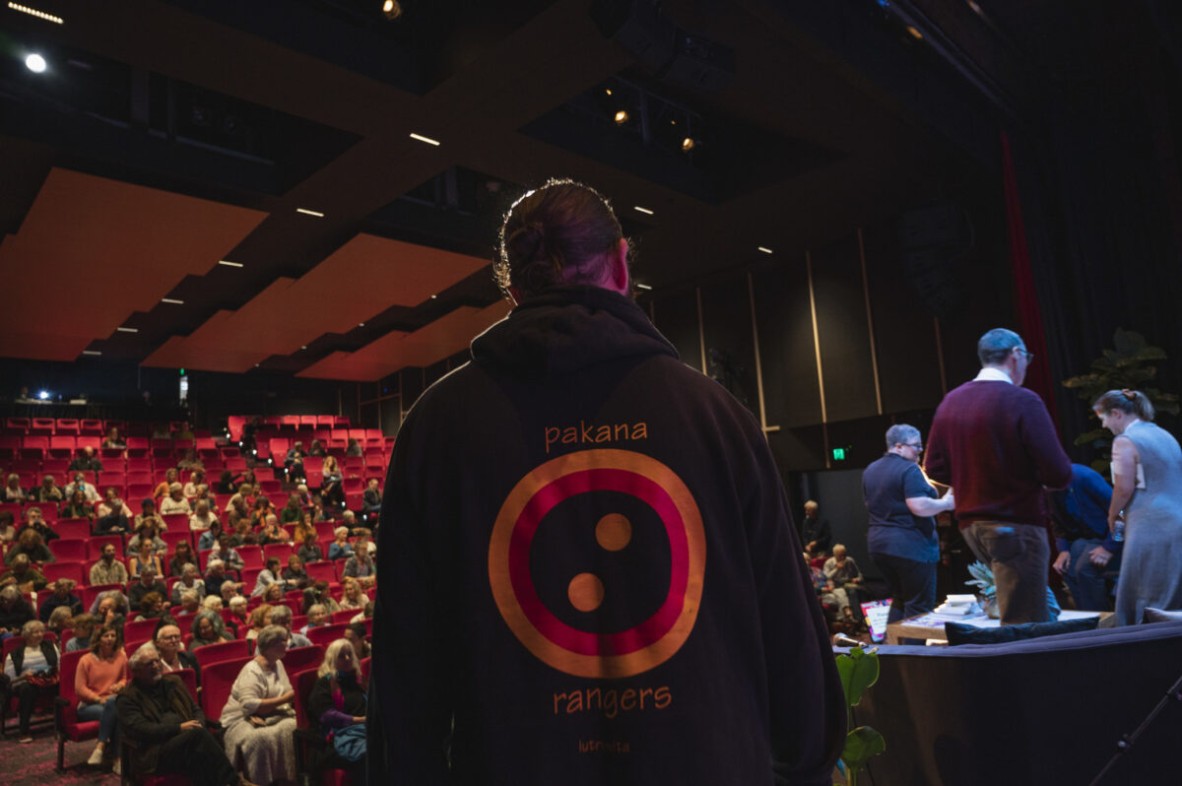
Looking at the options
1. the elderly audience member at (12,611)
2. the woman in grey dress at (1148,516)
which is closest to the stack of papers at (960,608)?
the woman in grey dress at (1148,516)

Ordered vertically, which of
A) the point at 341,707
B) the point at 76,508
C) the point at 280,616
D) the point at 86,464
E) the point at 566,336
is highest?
the point at 86,464

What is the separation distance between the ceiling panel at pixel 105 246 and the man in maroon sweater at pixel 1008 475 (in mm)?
7196

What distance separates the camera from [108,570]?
733 cm

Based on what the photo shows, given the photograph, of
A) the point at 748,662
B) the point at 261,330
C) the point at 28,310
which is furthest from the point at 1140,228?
the point at 28,310

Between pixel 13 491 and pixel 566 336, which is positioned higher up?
pixel 13 491

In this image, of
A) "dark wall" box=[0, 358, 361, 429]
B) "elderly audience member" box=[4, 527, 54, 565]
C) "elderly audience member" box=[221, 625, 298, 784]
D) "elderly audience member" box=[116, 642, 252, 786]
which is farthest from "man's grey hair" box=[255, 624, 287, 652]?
"dark wall" box=[0, 358, 361, 429]

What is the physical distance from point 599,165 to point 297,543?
5.54 metres

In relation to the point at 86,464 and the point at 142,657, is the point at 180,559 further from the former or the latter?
the point at 86,464

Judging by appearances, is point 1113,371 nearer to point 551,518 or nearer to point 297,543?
point 551,518

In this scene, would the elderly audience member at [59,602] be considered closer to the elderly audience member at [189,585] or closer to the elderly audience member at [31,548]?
the elderly audience member at [189,585]

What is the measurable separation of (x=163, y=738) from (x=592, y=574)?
3.85 metres

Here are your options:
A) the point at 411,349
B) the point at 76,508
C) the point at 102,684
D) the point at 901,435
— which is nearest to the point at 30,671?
the point at 102,684

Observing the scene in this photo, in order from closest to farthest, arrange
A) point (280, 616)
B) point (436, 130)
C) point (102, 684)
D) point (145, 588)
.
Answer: point (102, 684) → point (280, 616) → point (436, 130) → point (145, 588)

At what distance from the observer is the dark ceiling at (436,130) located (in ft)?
17.2
